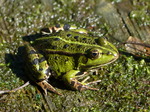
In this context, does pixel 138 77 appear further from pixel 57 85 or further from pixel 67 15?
pixel 67 15

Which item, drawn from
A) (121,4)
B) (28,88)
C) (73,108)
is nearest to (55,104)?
(73,108)

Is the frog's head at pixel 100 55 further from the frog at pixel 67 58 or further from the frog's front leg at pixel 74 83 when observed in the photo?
the frog's front leg at pixel 74 83

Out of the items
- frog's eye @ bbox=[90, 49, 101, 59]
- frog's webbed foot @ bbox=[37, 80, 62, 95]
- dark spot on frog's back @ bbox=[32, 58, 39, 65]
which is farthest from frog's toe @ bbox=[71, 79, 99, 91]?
dark spot on frog's back @ bbox=[32, 58, 39, 65]

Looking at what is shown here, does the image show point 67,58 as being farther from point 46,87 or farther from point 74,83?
point 46,87

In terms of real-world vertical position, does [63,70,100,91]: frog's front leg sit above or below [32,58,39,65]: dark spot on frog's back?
below

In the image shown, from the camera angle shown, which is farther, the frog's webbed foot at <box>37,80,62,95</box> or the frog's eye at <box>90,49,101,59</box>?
the frog's webbed foot at <box>37,80,62,95</box>

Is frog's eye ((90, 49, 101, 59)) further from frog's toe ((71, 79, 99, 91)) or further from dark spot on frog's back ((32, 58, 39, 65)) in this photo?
dark spot on frog's back ((32, 58, 39, 65))

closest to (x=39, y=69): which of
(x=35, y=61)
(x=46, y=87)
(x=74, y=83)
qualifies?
(x=35, y=61)

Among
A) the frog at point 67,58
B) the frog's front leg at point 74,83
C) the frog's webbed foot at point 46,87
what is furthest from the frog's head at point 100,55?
the frog's webbed foot at point 46,87
